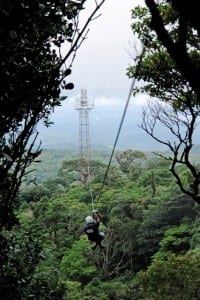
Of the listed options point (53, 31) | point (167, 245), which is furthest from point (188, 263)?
point (53, 31)

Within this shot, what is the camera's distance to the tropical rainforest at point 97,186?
1818 millimetres

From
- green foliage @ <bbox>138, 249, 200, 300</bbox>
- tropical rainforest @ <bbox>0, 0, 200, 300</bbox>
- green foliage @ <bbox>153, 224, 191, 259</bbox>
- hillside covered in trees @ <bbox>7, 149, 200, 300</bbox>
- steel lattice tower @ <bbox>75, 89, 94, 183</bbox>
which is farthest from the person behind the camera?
steel lattice tower @ <bbox>75, 89, 94, 183</bbox>

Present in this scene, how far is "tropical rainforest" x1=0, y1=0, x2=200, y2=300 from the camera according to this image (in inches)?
71.6

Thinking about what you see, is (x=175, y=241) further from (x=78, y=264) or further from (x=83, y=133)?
(x=83, y=133)

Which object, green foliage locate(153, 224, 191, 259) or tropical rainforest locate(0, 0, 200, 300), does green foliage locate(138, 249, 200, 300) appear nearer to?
tropical rainforest locate(0, 0, 200, 300)

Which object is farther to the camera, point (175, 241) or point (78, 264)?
point (175, 241)

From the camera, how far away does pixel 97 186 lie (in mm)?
23969

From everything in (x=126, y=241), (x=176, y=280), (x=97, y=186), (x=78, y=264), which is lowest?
(x=78, y=264)

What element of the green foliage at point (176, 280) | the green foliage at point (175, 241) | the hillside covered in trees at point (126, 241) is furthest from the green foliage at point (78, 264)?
the green foliage at point (176, 280)

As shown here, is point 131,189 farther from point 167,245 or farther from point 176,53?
point 176,53

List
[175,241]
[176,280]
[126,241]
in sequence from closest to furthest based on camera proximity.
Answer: [176,280] → [175,241] → [126,241]

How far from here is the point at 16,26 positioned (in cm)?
194

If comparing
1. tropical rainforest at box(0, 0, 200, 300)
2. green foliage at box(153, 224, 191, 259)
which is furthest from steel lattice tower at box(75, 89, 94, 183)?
green foliage at box(153, 224, 191, 259)

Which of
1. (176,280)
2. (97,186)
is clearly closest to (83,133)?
(97,186)
